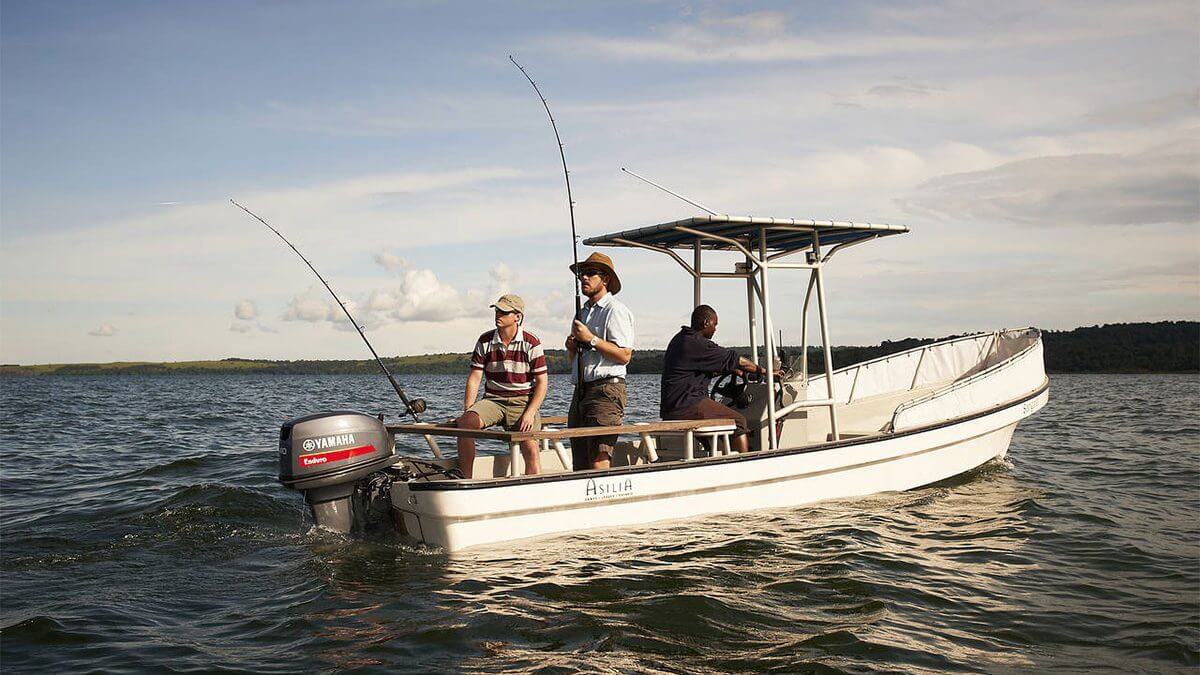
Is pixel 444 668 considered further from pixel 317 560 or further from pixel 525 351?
pixel 525 351

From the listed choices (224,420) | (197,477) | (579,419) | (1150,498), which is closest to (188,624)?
(579,419)

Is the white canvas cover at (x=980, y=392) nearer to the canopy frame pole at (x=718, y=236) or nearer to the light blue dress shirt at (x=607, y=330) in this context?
the canopy frame pole at (x=718, y=236)

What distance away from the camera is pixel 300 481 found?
292 inches

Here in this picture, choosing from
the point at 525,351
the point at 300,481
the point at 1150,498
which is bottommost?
the point at 1150,498

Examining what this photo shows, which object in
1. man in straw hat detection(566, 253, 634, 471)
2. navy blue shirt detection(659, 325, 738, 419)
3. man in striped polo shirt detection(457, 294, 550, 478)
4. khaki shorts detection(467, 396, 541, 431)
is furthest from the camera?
navy blue shirt detection(659, 325, 738, 419)

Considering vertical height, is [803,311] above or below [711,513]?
above

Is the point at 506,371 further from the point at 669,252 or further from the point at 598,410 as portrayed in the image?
the point at 669,252

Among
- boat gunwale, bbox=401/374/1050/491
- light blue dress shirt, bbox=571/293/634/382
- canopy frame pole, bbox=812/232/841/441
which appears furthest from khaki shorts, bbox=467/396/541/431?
canopy frame pole, bbox=812/232/841/441

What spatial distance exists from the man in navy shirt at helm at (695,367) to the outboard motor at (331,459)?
274cm

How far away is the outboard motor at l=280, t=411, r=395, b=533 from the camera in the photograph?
742 cm

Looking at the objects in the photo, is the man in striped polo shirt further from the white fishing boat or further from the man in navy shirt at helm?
the man in navy shirt at helm

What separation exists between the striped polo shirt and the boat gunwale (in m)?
1.11

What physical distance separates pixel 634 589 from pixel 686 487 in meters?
1.95

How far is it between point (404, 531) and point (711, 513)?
112 inches
